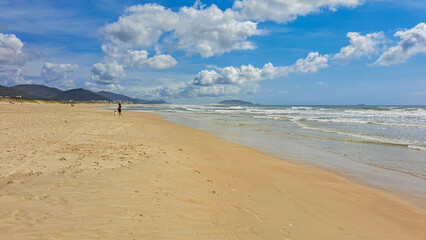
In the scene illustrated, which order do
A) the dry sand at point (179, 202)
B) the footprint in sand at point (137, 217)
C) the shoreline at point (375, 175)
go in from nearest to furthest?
the dry sand at point (179, 202), the footprint in sand at point (137, 217), the shoreline at point (375, 175)

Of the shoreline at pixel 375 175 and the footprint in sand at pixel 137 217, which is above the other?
the footprint in sand at pixel 137 217

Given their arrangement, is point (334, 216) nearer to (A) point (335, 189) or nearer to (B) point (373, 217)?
(B) point (373, 217)

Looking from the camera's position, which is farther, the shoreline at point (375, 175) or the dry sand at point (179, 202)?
the shoreline at point (375, 175)

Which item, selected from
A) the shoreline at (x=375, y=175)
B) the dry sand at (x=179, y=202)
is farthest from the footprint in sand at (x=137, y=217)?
the shoreline at (x=375, y=175)

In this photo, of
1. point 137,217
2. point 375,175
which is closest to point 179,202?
point 137,217

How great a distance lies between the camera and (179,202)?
4.93 m

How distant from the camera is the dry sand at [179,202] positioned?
386 cm

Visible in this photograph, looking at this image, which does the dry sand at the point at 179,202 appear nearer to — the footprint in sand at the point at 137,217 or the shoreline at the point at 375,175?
the footprint in sand at the point at 137,217

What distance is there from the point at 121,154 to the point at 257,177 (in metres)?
5.04

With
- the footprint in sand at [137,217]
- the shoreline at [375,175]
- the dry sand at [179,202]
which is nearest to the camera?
the dry sand at [179,202]

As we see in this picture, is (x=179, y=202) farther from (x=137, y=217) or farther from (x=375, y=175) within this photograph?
(x=375, y=175)

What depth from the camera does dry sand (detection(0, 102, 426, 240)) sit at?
3.86 m

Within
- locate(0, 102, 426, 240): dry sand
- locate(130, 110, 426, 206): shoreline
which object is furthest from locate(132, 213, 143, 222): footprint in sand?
locate(130, 110, 426, 206): shoreline

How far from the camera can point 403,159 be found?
34.0 feet
